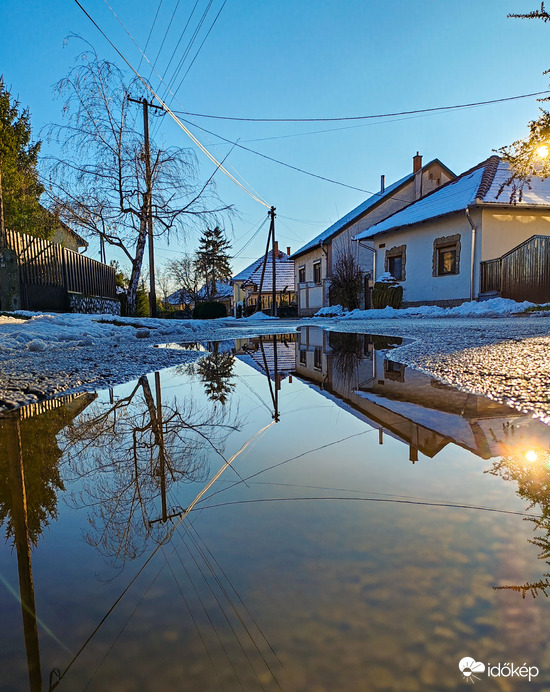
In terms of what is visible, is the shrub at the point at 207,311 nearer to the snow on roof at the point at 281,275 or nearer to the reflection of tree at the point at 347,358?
the snow on roof at the point at 281,275

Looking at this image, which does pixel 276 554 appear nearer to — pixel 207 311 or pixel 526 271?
pixel 526 271

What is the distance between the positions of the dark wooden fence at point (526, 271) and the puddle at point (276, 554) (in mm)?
12393

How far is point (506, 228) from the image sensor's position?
13.0m

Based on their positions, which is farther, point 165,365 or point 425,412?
point 165,365

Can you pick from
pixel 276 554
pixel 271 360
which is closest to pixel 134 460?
pixel 276 554

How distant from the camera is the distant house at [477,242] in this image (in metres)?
12.1

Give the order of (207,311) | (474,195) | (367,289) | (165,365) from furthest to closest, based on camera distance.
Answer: (367,289) < (207,311) < (474,195) < (165,365)

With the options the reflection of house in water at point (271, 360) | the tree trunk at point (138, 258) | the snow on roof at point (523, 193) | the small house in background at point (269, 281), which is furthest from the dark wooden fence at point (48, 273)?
the small house in background at point (269, 281)

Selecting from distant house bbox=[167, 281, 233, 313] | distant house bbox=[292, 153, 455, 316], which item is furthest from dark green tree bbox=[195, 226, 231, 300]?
distant house bbox=[292, 153, 455, 316]

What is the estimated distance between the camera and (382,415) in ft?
5.58

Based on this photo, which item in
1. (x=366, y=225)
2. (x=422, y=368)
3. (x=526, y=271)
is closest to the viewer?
(x=422, y=368)

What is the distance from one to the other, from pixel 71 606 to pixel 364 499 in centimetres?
60

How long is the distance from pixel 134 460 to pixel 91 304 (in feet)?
45.0

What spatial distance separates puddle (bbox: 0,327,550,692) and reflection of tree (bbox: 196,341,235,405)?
0.77m
